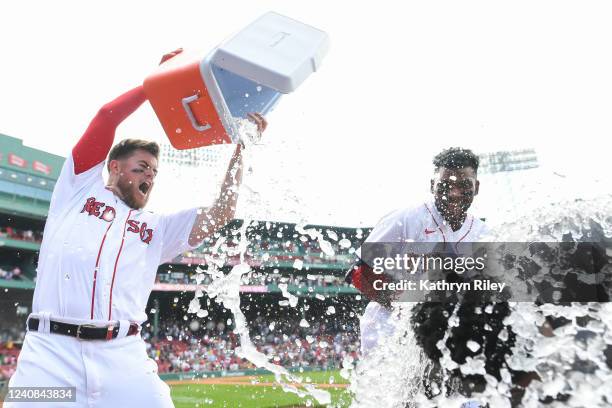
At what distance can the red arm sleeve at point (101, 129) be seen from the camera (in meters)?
2.89

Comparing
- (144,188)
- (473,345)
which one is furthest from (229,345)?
(473,345)

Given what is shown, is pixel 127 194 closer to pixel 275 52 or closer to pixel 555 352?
pixel 275 52

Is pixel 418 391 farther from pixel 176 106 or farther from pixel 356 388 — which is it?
pixel 176 106

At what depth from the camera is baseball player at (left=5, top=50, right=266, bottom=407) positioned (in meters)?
2.48

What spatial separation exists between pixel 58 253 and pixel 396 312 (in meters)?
1.65

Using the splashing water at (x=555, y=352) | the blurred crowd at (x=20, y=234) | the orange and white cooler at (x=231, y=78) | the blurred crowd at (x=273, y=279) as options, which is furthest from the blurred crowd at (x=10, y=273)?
the splashing water at (x=555, y=352)

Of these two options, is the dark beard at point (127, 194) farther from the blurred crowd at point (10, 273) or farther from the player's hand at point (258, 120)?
the blurred crowd at point (10, 273)

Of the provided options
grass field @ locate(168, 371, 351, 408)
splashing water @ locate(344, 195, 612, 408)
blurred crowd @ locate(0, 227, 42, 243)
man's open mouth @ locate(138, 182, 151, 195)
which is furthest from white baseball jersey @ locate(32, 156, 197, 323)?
blurred crowd @ locate(0, 227, 42, 243)

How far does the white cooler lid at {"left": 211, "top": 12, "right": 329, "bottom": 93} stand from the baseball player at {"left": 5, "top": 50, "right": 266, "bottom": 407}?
1.35ft

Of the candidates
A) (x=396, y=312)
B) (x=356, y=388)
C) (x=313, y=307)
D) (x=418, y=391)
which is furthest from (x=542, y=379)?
(x=313, y=307)

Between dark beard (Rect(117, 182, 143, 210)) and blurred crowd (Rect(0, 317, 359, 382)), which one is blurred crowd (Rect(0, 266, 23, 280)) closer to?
blurred crowd (Rect(0, 317, 359, 382))

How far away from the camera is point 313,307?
118ft

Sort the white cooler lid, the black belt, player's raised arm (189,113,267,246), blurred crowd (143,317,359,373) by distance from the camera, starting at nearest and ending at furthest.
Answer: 1. the white cooler lid
2. the black belt
3. player's raised arm (189,113,267,246)
4. blurred crowd (143,317,359,373)

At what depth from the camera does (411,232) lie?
10.8 ft
